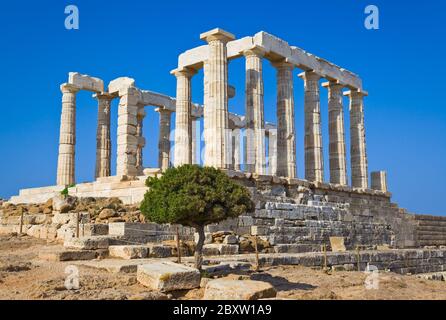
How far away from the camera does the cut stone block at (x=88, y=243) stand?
545 inches

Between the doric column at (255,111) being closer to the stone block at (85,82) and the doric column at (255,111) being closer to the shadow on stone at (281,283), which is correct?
the stone block at (85,82)

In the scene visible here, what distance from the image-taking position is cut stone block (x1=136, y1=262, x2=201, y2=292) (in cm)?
904

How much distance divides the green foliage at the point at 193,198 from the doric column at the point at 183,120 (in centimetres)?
1425

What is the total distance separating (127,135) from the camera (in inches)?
1081

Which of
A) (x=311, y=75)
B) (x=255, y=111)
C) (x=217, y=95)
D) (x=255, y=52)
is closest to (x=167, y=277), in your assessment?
(x=217, y=95)

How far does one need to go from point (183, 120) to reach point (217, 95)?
444cm

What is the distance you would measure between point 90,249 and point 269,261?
5.58 meters

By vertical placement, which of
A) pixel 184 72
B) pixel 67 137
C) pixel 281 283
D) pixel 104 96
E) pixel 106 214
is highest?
pixel 184 72

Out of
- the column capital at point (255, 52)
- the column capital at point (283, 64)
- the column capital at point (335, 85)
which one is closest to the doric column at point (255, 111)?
the column capital at point (255, 52)

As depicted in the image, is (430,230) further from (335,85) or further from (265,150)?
(265,150)

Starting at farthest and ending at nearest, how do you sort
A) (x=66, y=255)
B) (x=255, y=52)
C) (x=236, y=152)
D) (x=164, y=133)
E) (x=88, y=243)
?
1. (x=236, y=152)
2. (x=164, y=133)
3. (x=255, y=52)
4. (x=88, y=243)
5. (x=66, y=255)

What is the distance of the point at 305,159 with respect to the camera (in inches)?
1128

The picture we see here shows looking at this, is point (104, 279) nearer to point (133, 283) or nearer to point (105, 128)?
point (133, 283)
